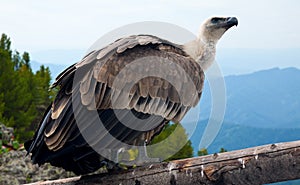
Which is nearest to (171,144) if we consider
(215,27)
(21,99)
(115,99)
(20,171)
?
(215,27)

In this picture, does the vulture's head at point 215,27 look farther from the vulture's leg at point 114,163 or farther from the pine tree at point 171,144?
the vulture's leg at point 114,163

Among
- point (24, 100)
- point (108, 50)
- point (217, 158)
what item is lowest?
point (217, 158)

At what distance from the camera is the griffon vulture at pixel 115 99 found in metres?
4.76

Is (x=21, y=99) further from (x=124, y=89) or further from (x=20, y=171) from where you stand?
(x=124, y=89)

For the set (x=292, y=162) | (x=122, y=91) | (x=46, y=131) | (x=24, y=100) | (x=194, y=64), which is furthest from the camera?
(x=24, y=100)

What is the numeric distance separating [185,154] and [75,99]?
2458cm

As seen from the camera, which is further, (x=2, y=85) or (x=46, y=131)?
(x=2, y=85)

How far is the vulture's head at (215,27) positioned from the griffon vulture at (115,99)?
0.74m

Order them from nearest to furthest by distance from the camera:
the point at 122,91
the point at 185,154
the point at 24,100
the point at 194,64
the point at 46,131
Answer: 1. the point at 46,131
2. the point at 122,91
3. the point at 194,64
4. the point at 24,100
5. the point at 185,154

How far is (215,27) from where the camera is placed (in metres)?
6.69

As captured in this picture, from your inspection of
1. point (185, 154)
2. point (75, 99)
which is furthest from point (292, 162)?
point (185, 154)

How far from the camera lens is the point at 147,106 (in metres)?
5.38

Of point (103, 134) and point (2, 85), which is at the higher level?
point (2, 85)

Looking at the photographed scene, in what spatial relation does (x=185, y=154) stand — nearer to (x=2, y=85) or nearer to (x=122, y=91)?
(x=2, y=85)
